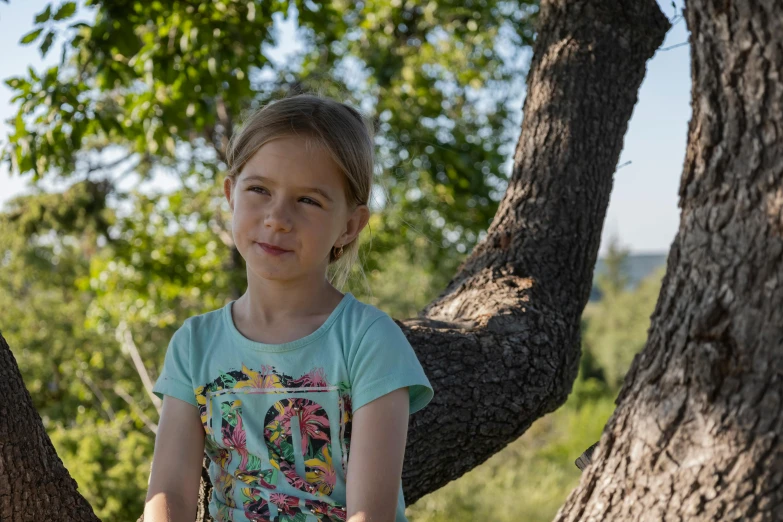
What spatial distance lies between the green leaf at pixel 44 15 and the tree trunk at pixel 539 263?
197cm

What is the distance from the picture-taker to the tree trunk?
2.09 metres

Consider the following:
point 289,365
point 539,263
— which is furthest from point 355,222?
point 539,263

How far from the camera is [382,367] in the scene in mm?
1371

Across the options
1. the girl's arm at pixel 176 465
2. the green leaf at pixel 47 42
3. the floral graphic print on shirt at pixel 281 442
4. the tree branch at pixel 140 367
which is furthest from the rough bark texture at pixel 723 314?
the green leaf at pixel 47 42

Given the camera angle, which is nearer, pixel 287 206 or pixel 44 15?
pixel 287 206

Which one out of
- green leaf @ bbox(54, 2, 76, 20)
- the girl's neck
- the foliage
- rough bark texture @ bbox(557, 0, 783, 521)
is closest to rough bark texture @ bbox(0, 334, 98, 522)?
the girl's neck

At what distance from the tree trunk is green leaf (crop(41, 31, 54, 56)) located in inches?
75.3

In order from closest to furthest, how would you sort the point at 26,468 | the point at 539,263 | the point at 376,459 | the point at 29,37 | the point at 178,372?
the point at 376,459 → the point at 26,468 → the point at 178,372 → the point at 539,263 → the point at 29,37

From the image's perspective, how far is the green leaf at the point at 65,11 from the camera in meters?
3.31

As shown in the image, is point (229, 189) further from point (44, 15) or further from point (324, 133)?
point (44, 15)

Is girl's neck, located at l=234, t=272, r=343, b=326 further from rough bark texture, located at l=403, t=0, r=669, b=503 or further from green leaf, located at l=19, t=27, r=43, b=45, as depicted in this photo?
green leaf, located at l=19, t=27, r=43, b=45

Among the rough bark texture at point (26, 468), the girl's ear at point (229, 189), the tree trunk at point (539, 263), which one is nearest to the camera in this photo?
the rough bark texture at point (26, 468)

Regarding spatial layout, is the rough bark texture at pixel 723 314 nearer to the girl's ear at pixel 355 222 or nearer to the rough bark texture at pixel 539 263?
the girl's ear at pixel 355 222

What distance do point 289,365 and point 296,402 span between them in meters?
0.07
